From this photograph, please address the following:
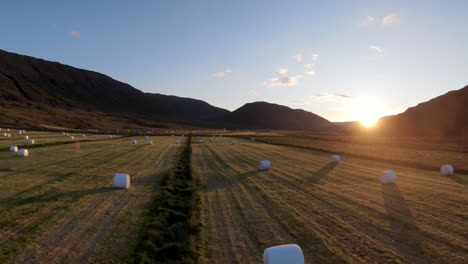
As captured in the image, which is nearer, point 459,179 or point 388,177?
point 388,177

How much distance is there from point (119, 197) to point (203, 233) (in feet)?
20.4

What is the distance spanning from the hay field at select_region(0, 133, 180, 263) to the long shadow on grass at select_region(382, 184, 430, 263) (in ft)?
26.7

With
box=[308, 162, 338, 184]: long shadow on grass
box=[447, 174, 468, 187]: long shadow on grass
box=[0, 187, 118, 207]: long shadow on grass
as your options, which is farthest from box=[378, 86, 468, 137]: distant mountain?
box=[0, 187, 118, 207]: long shadow on grass

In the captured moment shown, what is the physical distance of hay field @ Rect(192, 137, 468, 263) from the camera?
26.8 feet

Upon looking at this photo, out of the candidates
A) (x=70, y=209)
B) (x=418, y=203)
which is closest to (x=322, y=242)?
(x=418, y=203)

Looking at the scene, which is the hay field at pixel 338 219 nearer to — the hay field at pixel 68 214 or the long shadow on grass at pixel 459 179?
the long shadow on grass at pixel 459 179

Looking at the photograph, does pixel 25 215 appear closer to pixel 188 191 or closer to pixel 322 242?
pixel 188 191

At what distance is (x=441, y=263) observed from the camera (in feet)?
24.6

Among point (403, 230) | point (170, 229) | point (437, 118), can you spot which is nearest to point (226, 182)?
point (170, 229)

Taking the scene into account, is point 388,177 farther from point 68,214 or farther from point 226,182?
point 68,214

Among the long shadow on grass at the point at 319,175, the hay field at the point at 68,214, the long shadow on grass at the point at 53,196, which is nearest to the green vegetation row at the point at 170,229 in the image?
the hay field at the point at 68,214

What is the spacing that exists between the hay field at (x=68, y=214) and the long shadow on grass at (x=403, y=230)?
815cm

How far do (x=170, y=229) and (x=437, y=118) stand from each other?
4201 inches

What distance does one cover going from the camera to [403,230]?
32.2 ft
